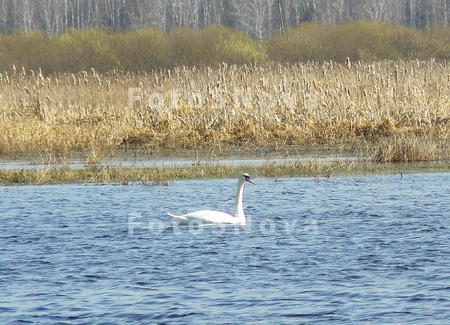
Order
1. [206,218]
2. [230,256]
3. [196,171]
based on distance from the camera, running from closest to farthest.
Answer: [230,256]
[206,218]
[196,171]

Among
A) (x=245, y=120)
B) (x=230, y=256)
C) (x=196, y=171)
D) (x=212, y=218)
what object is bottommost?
(x=230, y=256)

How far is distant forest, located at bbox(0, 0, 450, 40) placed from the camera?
247 ft

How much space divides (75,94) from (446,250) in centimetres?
1488

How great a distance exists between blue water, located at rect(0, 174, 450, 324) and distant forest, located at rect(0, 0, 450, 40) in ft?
180

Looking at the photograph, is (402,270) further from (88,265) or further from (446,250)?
(88,265)

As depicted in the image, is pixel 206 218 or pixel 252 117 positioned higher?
pixel 252 117

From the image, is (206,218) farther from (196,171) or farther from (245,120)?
(245,120)

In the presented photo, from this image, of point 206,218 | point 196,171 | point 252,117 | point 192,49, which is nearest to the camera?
point 206,218

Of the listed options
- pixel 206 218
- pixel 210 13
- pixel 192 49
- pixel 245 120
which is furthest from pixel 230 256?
pixel 210 13

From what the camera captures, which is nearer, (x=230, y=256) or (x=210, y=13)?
(x=230, y=256)

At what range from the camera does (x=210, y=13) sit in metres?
89.2

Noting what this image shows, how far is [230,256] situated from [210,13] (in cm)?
7837

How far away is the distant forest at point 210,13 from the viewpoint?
7538 centimetres

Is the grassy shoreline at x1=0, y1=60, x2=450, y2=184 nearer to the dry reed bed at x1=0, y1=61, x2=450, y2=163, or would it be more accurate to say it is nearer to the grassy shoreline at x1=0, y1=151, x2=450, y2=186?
the dry reed bed at x1=0, y1=61, x2=450, y2=163
